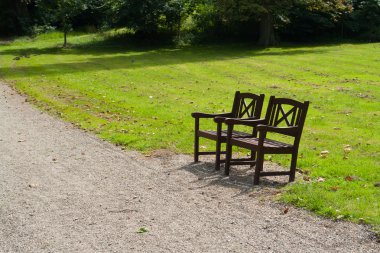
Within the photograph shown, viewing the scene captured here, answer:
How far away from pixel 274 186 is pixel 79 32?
42177 millimetres

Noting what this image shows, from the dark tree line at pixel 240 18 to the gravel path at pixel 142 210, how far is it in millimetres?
26289

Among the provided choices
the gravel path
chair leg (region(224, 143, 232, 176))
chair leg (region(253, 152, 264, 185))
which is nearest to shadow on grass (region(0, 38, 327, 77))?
the gravel path

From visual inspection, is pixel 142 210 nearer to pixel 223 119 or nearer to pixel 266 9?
pixel 223 119

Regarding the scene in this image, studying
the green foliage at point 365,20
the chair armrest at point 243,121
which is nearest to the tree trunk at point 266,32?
the green foliage at point 365,20

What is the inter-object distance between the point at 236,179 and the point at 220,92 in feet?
33.6

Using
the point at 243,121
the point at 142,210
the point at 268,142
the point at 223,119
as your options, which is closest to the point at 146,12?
the point at 223,119

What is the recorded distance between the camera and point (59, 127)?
14008 millimetres

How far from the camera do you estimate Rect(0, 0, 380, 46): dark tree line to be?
Answer: 3666 cm

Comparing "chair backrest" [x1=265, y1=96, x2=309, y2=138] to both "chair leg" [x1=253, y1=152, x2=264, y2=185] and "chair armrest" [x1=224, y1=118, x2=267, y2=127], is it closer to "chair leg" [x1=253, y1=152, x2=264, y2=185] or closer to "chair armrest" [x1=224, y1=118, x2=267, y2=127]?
"chair armrest" [x1=224, y1=118, x2=267, y2=127]

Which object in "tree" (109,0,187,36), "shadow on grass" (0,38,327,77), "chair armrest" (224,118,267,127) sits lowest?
"shadow on grass" (0,38,327,77)

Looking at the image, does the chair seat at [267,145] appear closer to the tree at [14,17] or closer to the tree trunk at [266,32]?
the tree trunk at [266,32]

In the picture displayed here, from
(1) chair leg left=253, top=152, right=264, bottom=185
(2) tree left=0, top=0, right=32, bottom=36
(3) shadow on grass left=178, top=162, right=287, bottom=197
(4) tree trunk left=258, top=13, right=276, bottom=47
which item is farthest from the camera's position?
(2) tree left=0, top=0, right=32, bottom=36

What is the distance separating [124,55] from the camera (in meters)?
33.2

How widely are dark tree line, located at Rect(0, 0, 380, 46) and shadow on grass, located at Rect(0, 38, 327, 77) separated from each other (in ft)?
5.68
